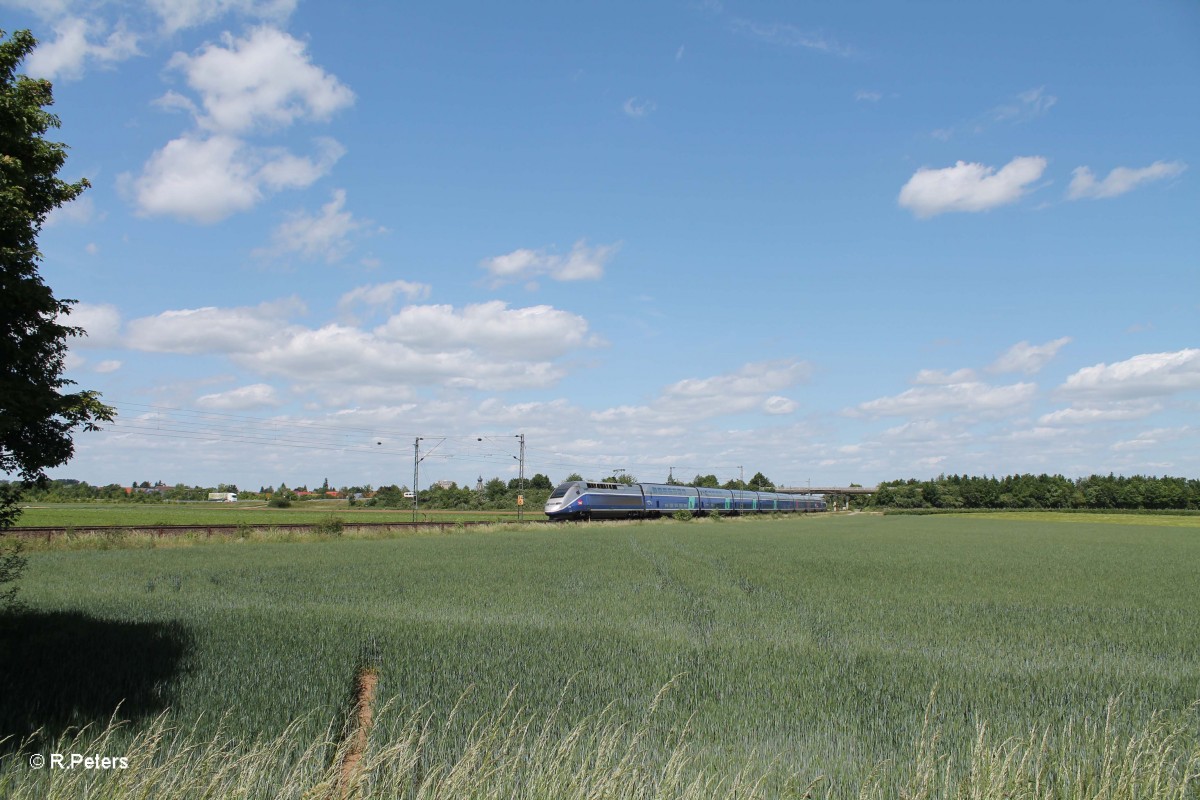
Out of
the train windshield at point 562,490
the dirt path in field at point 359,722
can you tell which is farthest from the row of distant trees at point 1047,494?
the dirt path in field at point 359,722

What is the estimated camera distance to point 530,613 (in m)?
13.9

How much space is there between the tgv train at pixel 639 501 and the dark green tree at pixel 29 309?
4976cm

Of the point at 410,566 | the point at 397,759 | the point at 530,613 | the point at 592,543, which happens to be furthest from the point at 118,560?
the point at 397,759

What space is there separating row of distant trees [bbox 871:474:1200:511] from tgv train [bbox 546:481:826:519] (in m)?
76.3

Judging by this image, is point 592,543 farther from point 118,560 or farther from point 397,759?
point 397,759

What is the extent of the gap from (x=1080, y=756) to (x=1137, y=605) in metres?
14.2

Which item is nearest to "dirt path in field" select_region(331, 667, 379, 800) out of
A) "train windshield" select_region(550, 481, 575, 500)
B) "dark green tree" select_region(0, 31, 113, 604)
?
"dark green tree" select_region(0, 31, 113, 604)

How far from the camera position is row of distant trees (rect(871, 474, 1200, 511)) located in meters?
125

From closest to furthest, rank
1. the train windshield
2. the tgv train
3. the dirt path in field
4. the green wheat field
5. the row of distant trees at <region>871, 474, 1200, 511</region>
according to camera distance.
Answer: the green wheat field, the dirt path in field, the tgv train, the train windshield, the row of distant trees at <region>871, 474, 1200, 511</region>

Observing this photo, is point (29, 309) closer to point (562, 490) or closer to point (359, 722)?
point (359, 722)

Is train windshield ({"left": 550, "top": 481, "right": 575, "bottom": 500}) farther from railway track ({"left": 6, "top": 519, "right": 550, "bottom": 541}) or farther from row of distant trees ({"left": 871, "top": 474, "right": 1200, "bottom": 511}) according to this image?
row of distant trees ({"left": 871, "top": 474, "right": 1200, "bottom": 511})

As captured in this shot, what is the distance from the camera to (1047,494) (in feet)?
458

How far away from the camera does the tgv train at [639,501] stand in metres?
57.5

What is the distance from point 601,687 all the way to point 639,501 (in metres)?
57.1
